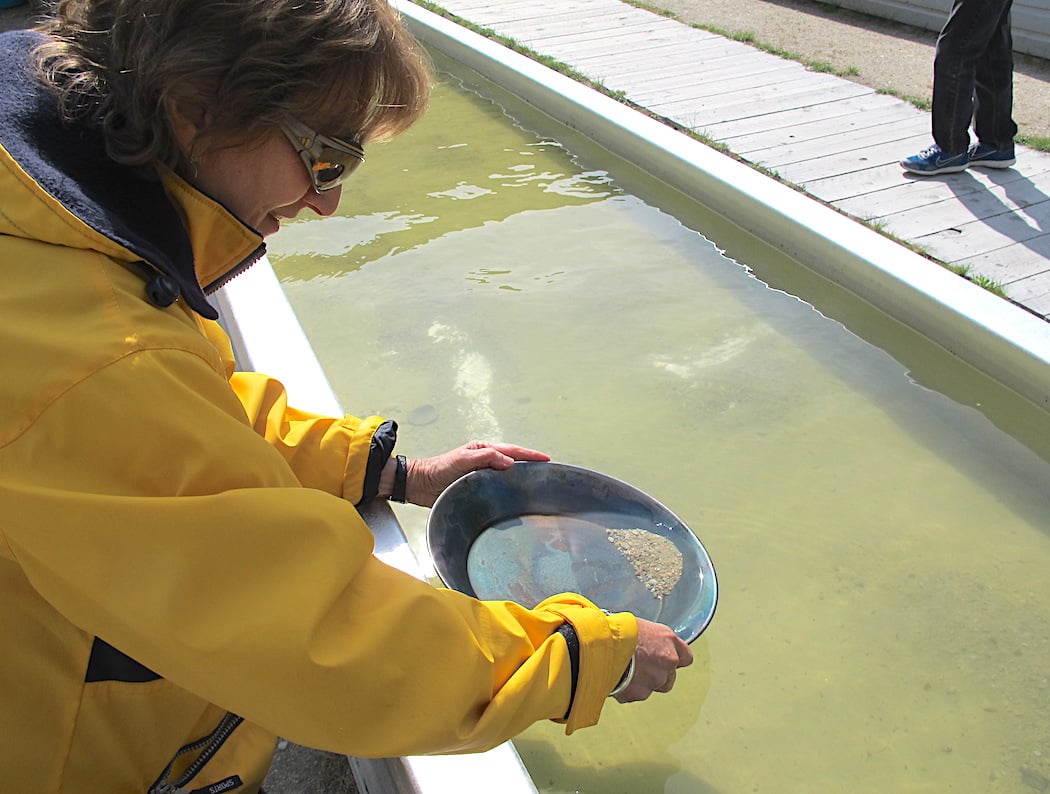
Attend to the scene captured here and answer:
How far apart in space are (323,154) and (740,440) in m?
2.19

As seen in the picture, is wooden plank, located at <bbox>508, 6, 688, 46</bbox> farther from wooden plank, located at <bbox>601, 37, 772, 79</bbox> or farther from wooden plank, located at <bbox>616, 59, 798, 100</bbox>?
wooden plank, located at <bbox>616, 59, 798, 100</bbox>

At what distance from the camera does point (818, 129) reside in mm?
5184

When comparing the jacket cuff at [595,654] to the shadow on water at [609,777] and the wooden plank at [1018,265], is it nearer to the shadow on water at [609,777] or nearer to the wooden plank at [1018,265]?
the shadow on water at [609,777]

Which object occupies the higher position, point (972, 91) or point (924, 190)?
point (972, 91)

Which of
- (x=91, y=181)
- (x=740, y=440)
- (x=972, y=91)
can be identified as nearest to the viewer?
(x=91, y=181)

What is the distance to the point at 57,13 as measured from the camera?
133 centimetres

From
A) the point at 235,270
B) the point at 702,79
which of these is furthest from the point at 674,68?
the point at 235,270

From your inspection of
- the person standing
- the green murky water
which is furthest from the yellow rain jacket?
the person standing

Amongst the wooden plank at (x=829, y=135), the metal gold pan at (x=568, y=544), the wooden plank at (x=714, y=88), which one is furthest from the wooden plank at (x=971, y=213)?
the metal gold pan at (x=568, y=544)

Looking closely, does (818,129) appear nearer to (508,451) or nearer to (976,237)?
(976,237)

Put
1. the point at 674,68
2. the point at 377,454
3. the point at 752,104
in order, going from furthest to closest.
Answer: the point at 674,68, the point at 752,104, the point at 377,454

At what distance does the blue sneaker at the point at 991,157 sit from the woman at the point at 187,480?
3.88m

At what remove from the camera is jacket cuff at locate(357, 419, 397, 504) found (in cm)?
196

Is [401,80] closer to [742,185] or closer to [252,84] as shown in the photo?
[252,84]
